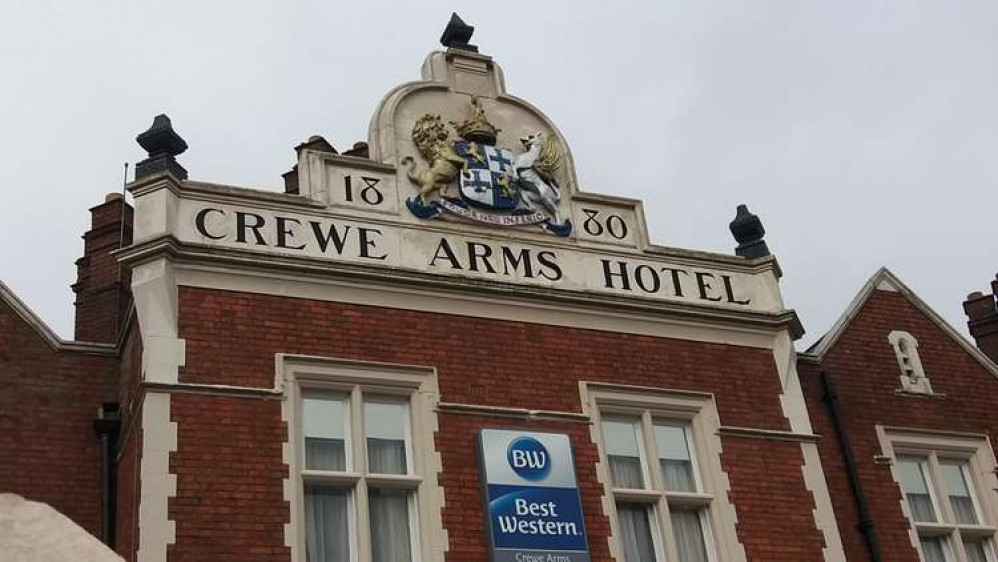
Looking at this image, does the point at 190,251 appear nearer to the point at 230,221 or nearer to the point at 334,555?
the point at 230,221

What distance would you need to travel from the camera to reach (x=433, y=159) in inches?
602

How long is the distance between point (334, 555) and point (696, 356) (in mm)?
5222

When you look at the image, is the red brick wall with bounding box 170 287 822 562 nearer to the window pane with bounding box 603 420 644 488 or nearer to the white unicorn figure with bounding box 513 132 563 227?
the window pane with bounding box 603 420 644 488

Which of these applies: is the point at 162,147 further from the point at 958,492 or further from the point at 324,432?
the point at 958,492

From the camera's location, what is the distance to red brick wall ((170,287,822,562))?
12.3 meters

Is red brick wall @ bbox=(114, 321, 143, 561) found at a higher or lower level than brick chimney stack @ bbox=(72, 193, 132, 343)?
lower

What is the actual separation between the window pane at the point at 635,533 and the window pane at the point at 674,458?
47 centimetres

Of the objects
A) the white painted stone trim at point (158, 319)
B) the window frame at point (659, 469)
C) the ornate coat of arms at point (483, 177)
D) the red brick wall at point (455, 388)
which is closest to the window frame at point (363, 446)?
the red brick wall at point (455, 388)

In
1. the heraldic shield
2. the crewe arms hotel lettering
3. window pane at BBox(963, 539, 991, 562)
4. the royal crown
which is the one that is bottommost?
window pane at BBox(963, 539, 991, 562)

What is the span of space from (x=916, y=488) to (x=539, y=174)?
626 centimetres

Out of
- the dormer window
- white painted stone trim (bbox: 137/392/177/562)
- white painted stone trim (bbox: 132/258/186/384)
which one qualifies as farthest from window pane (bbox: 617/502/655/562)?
the dormer window

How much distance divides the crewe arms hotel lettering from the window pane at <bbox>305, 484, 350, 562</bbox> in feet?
8.65

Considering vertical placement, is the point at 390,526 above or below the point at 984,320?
below

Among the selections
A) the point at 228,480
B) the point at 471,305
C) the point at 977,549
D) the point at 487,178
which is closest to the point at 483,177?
the point at 487,178
